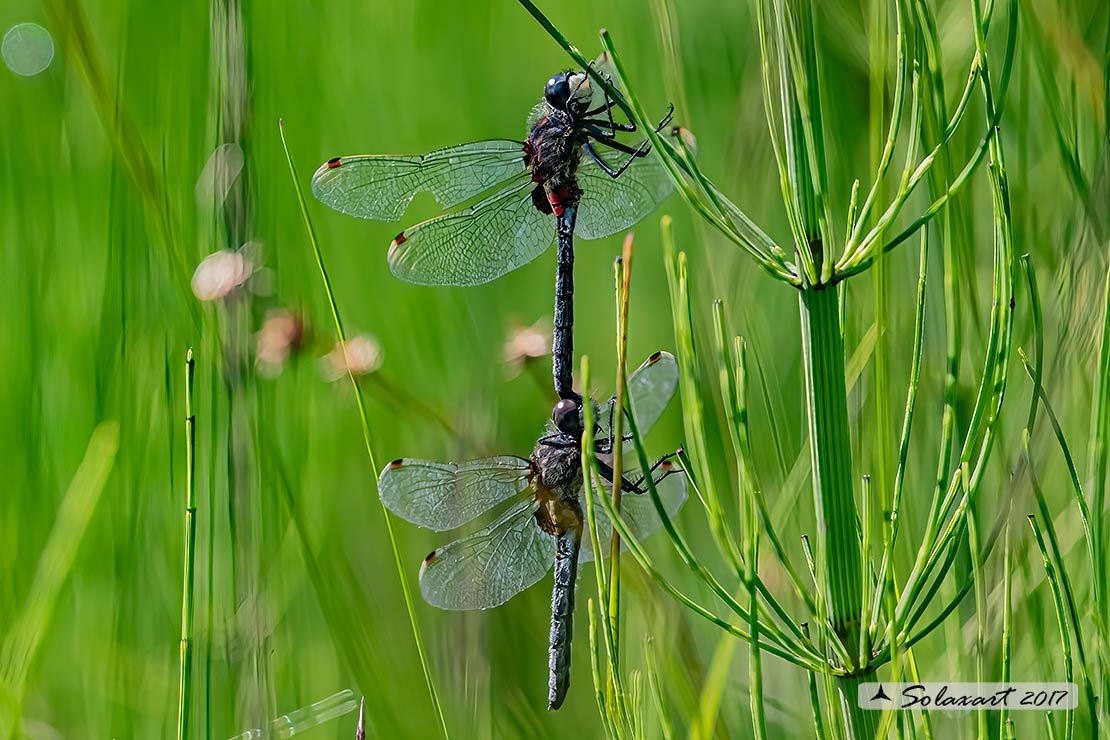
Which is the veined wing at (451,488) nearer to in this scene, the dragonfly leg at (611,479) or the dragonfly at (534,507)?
the dragonfly at (534,507)

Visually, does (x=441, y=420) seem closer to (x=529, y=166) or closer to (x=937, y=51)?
(x=529, y=166)

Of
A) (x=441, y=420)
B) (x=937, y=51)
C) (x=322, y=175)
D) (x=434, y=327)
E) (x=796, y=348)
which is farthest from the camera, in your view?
(x=434, y=327)

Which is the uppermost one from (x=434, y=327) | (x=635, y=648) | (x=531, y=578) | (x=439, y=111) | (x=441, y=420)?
(x=439, y=111)

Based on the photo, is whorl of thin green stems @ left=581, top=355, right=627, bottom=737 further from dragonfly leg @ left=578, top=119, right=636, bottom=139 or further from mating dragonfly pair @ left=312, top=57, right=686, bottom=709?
dragonfly leg @ left=578, top=119, right=636, bottom=139

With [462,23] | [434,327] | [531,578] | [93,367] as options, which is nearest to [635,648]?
[531,578]

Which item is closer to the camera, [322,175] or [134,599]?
[322,175]

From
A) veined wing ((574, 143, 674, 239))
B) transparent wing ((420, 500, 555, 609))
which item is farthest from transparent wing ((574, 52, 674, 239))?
transparent wing ((420, 500, 555, 609))

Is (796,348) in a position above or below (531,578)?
above

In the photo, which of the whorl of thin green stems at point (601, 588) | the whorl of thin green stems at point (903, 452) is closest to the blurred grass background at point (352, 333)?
the whorl of thin green stems at point (601, 588)
